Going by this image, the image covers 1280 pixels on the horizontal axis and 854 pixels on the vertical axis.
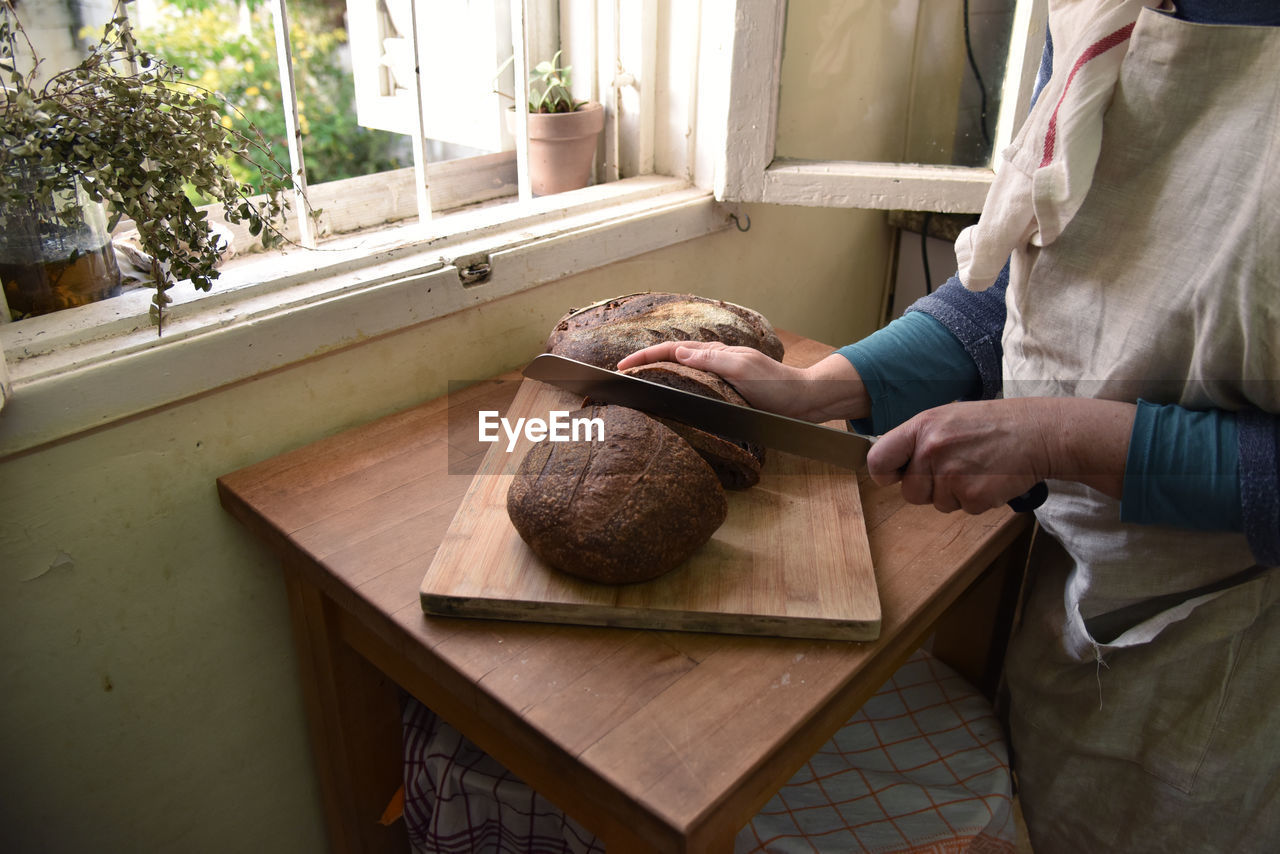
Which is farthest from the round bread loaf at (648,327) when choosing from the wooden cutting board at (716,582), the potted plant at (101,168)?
the potted plant at (101,168)

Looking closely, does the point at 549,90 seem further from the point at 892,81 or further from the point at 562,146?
the point at 892,81

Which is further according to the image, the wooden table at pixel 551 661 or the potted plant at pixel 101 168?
the potted plant at pixel 101 168

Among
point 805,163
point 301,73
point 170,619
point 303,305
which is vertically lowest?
point 170,619

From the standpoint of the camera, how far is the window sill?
0.86 m

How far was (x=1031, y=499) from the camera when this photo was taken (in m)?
0.88

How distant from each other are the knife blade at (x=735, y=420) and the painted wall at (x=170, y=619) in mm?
331

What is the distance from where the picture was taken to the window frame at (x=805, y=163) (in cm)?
127

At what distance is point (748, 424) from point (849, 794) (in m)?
0.47

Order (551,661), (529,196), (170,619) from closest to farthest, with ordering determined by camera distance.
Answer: (551,661) < (170,619) < (529,196)

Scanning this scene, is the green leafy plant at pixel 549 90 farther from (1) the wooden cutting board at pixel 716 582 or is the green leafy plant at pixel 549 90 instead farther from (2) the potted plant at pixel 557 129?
(1) the wooden cutting board at pixel 716 582

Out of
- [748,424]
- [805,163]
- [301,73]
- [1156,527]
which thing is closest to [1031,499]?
[1156,527]

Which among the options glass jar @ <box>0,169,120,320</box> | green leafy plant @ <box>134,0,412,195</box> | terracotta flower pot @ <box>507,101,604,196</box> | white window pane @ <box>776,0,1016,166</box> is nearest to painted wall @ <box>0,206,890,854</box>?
glass jar @ <box>0,169,120,320</box>

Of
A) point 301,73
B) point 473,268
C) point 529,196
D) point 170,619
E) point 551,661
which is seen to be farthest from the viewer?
point 301,73

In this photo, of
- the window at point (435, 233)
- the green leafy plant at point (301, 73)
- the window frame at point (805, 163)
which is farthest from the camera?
the green leafy plant at point (301, 73)
